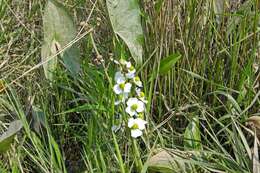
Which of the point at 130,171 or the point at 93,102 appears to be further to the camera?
the point at 93,102

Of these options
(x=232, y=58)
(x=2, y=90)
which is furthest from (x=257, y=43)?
(x=2, y=90)

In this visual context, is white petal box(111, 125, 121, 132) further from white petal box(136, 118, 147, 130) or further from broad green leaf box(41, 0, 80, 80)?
broad green leaf box(41, 0, 80, 80)

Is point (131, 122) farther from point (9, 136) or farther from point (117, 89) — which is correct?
point (9, 136)

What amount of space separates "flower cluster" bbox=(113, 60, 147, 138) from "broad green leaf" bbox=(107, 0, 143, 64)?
0.40ft

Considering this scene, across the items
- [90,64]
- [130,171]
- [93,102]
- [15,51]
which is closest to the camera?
[130,171]

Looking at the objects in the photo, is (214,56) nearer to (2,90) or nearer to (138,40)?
(138,40)

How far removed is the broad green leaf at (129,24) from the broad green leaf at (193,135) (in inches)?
6.6

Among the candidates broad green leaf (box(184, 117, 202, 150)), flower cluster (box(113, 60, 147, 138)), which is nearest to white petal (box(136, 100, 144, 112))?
flower cluster (box(113, 60, 147, 138))

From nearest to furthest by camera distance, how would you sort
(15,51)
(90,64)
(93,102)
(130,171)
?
(130,171)
(93,102)
(90,64)
(15,51)

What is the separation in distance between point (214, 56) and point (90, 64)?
0.27 m

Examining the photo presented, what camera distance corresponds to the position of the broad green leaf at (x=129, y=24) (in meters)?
1.13

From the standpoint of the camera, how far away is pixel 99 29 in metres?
1.35

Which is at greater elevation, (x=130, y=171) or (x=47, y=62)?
(x=47, y=62)

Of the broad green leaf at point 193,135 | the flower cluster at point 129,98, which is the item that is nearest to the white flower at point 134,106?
the flower cluster at point 129,98
